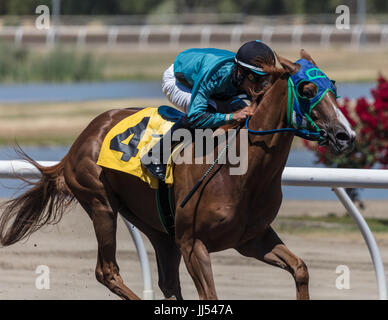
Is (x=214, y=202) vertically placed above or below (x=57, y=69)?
above

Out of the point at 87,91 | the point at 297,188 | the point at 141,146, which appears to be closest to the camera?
the point at 141,146

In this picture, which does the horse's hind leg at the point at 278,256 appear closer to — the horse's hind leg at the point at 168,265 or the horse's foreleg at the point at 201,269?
the horse's foreleg at the point at 201,269

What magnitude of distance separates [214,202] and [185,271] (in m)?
2.14

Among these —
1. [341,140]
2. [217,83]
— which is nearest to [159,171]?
[217,83]

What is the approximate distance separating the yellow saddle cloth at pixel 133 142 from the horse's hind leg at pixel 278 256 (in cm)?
55

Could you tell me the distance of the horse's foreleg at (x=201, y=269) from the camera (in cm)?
364

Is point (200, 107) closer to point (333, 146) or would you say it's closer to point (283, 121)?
point (283, 121)

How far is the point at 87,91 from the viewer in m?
20.7

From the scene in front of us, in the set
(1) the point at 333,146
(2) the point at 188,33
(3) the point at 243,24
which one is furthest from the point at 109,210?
(3) the point at 243,24

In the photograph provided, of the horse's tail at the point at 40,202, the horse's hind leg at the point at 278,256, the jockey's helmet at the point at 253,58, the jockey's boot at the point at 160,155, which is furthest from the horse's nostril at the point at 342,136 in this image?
the horse's tail at the point at 40,202

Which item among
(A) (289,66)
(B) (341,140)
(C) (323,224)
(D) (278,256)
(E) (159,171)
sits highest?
(A) (289,66)

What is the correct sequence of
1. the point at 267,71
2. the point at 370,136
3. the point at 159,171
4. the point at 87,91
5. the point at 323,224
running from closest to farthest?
the point at 267,71 → the point at 159,171 → the point at 323,224 → the point at 370,136 → the point at 87,91

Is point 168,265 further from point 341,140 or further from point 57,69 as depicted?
point 57,69

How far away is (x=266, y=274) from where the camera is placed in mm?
5711
